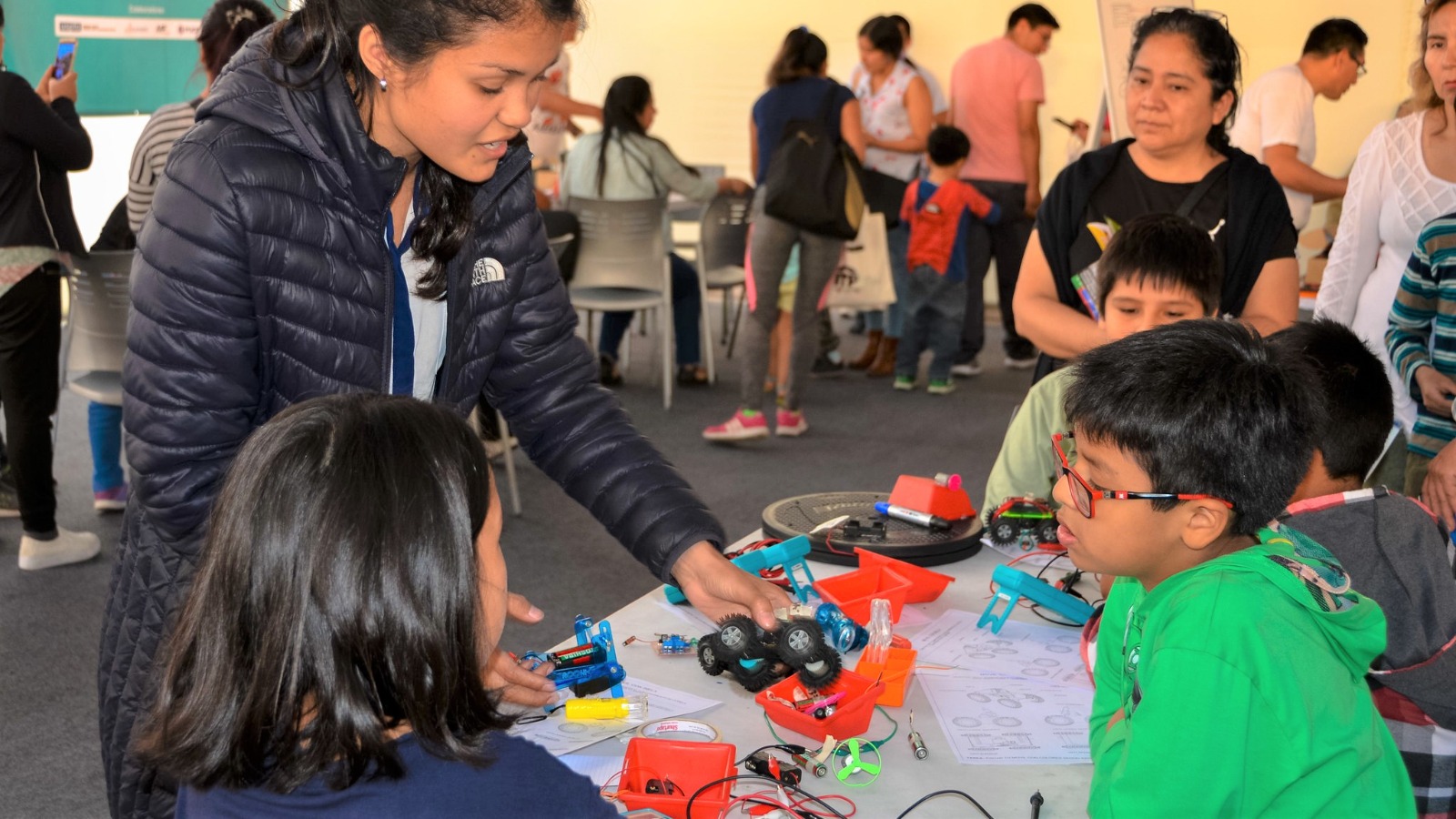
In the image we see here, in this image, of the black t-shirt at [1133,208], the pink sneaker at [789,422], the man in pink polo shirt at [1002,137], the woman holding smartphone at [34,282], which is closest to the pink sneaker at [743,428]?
the pink sneaker at [789,422]

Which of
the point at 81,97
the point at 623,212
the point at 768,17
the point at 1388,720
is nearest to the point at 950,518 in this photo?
the point at 1388,720

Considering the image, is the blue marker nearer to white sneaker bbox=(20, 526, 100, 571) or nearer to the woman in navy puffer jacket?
the woman in navy puffer jacket

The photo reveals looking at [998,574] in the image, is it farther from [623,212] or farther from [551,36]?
[623,212]

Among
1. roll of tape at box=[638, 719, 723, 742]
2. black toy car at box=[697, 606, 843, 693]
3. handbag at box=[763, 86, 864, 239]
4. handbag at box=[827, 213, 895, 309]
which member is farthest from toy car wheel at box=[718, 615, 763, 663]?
handbag at box=[827, 213, 895, 309]

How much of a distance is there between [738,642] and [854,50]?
724cm

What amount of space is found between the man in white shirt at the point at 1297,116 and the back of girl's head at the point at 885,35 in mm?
1721

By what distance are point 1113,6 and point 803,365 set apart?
6.36 ft

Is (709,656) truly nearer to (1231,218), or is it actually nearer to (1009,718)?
(1009,718)

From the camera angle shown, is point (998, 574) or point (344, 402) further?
point (998, 574)

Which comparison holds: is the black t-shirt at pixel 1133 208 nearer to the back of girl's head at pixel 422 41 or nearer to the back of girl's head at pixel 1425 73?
the back of girl's head at pixel 1425 73

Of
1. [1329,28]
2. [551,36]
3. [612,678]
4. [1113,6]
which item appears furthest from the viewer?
[1329,28]

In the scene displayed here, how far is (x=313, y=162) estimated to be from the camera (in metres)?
1.34

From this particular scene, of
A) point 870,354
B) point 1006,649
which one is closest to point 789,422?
point 870,354

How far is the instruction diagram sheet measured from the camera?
4.47ft
